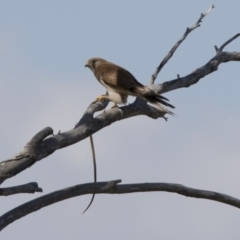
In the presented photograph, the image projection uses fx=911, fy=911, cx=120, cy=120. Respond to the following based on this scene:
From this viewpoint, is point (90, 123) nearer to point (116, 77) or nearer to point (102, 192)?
point (102, 192)

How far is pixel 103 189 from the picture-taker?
4531 mm

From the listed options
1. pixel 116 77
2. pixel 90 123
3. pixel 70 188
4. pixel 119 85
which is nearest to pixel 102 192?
pixel 70 188

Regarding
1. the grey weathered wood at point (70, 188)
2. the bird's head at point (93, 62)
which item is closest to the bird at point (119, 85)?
the bird's head at point (93, 62)

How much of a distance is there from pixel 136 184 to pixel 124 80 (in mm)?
2530

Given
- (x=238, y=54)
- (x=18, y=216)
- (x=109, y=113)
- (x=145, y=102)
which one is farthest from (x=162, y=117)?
(x=18, y=216)

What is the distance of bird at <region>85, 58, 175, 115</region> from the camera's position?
20.3 feet

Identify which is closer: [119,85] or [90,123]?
[90,123]

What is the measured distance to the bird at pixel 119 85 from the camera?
6199mm

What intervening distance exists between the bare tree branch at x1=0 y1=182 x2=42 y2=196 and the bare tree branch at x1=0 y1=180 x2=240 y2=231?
93 mm

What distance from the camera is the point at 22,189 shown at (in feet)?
14.6

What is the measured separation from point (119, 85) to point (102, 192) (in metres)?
2.55

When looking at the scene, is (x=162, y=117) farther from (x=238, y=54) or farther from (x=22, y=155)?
(x=22, y=155)

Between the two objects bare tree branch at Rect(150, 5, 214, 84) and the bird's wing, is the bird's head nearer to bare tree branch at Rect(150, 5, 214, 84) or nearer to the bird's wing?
the bird's wing

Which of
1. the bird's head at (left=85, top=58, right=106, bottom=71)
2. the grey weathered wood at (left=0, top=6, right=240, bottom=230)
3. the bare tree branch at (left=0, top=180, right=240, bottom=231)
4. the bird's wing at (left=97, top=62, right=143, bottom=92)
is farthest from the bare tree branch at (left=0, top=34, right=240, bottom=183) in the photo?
the bird's head at (left=85, top=58, right=106, bottom=71)
